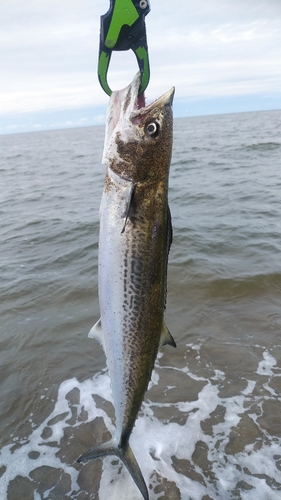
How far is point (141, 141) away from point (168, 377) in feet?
14.0

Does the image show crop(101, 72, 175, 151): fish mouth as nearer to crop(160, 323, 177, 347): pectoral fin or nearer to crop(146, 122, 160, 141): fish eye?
crop(146, 122, 160, 141): fish eye

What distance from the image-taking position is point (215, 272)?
341 inches

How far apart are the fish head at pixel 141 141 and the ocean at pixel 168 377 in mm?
3698

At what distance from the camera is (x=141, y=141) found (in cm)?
250

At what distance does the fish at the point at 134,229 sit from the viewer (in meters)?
2.50

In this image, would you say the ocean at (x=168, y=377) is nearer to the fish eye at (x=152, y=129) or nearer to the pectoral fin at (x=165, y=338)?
the pectoral fin at (x=165, y=338)

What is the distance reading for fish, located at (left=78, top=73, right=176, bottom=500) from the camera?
2502 mm

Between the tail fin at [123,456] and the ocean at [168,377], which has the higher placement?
the tail fin at [123,456]

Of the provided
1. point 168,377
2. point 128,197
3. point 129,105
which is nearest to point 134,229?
point 128,197

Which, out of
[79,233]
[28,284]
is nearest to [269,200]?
[79,233]

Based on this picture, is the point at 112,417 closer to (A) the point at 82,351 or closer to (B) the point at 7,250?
(A) the point at 82,351

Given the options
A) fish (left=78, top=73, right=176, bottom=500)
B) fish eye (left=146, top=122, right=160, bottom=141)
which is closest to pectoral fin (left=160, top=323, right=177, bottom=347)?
fish (left=78, top=73, right=176, bottom=500)

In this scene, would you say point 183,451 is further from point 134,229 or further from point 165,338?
point 134,229

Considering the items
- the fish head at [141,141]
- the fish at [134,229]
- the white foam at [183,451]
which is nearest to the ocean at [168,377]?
the white foam at [183,451]
